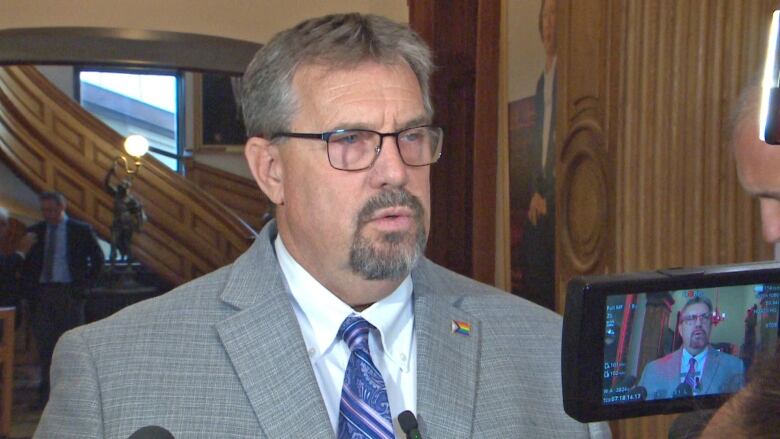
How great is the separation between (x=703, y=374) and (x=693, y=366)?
0.02m

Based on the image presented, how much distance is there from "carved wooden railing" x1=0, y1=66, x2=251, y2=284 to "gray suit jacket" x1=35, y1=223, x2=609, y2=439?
252 inches

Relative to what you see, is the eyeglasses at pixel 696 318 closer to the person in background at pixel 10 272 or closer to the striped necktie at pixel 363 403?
the striped necktie at pixel 363 403

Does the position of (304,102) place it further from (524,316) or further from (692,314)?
(692,314)

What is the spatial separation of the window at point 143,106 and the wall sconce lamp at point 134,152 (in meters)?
0.06

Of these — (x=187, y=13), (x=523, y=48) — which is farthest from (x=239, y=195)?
(x=523, y=48)

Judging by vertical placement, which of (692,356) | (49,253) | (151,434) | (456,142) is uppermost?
(456,142)

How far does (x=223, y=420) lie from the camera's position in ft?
6.18

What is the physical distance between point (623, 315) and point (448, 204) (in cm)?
462

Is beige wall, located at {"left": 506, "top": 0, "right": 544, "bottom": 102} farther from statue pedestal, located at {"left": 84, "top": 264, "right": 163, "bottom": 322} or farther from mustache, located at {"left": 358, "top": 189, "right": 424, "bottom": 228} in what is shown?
statue pedestal, located at {"left": 84, "top": 264, "right": 163, "bottom": 322}

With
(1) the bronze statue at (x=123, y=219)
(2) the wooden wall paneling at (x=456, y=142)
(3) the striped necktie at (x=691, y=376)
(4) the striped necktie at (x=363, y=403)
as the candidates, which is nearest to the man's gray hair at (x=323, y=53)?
(4) the striped necktie at (x=363, y=403)

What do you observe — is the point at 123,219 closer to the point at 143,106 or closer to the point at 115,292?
the point at 115,292

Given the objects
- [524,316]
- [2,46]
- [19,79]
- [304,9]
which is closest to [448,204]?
[304,9]

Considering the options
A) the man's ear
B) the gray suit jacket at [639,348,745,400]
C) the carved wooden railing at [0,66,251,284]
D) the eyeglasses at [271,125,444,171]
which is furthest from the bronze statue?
the gray suit jacket at [639,348,745,400]

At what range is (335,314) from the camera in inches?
80.9
